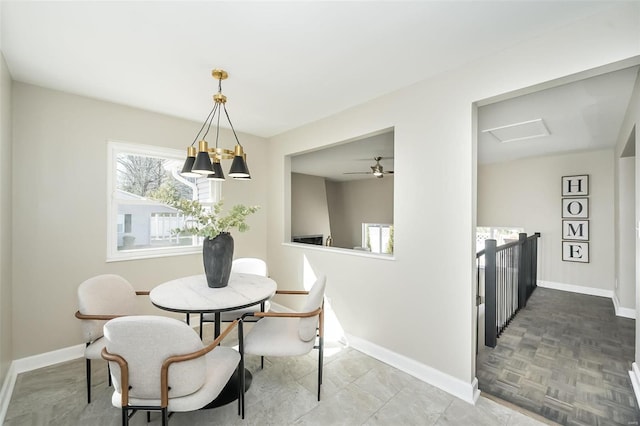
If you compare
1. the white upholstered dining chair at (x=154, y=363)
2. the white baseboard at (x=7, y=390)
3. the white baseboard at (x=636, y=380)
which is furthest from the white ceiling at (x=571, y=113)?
the white baseboard at (x=7, y=390)

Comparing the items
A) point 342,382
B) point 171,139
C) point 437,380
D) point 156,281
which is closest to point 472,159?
point 437,380

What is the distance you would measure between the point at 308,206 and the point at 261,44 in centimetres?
531

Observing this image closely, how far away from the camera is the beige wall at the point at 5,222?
81.2 inches

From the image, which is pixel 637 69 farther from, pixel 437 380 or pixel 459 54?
pixel 437 380

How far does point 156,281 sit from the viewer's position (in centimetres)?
322

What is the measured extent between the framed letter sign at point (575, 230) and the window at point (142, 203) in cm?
642

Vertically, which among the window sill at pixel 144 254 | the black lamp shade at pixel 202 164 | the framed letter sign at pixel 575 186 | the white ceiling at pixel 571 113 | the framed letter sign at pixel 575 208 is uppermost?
the white ceiling at pixel 571 113

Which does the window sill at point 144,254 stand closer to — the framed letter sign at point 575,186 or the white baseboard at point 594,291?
the white baseboard at point 594,291

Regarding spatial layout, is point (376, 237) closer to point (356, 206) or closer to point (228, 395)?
point (356, 206)

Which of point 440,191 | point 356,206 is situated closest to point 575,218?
point 440,191

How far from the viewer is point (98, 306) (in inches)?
78.8

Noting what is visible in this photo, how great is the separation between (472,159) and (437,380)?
1.83 metres

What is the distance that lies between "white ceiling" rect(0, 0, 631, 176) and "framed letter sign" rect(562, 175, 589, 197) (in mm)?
2718

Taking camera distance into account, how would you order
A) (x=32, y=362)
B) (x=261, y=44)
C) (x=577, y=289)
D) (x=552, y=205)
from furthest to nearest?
(x=552, y=205), (x=577, y=289), (x=32, y=362), (x=261, y=44)
